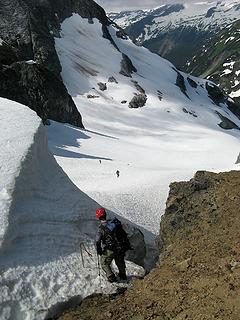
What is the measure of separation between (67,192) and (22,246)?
438cm

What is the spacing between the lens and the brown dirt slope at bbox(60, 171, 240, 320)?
11375 mm

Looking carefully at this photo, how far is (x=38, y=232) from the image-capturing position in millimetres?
15398

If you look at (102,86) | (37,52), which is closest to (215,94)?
(102,86)

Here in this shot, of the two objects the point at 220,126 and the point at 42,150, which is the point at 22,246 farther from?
the point at 220,126

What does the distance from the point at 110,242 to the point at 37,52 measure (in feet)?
268

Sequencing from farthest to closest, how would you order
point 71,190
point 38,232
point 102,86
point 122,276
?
point 102,86 < point 71,190 < point 38,232 < point 122,276

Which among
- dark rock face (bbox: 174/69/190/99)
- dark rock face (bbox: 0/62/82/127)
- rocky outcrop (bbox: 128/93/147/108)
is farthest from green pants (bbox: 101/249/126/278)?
dark rock face (bbox: 174/69/190/99)

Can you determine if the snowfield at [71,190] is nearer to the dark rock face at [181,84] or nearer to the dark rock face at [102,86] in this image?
the dark rock face at [102,86]

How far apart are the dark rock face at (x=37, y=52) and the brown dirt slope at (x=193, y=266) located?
115 feet

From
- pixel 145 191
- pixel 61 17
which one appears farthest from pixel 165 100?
pixel 145 191

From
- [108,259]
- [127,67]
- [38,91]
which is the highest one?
[127,67]

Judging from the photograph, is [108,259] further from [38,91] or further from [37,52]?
[37,52]

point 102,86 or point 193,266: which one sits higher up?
point 193,266

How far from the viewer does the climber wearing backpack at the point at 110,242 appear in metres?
14.5
